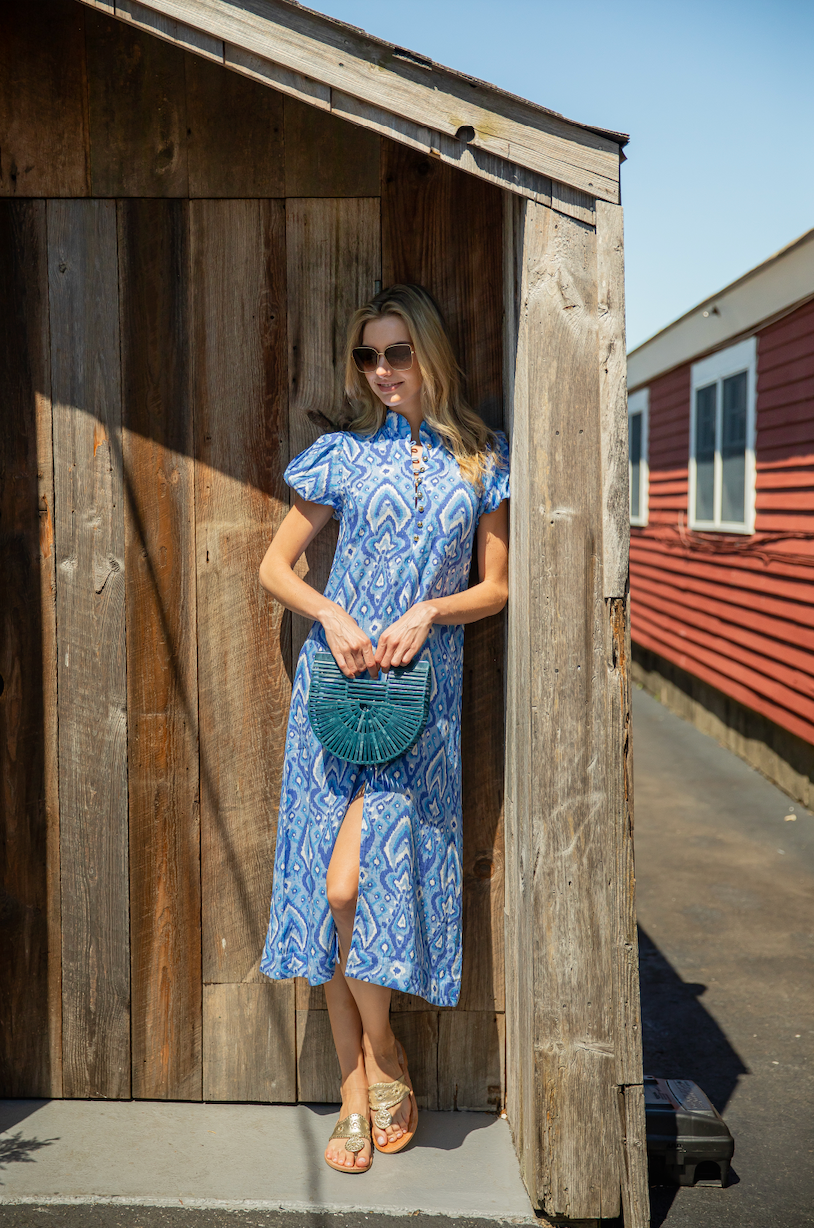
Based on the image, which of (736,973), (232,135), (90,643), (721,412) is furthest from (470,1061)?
(721,412)

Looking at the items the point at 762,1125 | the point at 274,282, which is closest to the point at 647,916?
the point at 762,1125

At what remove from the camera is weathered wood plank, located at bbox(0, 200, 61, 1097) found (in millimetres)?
2574

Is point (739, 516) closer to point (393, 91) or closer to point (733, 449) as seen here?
point (733, 449)

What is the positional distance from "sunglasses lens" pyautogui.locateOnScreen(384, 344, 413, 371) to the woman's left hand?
0.57 metres

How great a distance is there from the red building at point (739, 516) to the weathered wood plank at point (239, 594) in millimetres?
4454

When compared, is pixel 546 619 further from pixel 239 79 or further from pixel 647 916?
pixel 647 916

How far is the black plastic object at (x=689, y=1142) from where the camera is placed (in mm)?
2451

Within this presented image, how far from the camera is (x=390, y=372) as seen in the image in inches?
93.1

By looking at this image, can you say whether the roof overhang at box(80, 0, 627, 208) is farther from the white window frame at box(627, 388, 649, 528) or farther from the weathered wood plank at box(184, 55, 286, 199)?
the white window frame at box(627, 388, 649, 528)

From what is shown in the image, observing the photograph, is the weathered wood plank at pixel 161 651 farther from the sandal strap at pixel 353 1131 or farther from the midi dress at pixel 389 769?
the sandal strap at pixel 353 1131

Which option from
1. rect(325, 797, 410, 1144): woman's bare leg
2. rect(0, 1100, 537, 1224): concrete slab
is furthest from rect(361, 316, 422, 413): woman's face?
rect(0, 1100, 537, 1224): concrete slab

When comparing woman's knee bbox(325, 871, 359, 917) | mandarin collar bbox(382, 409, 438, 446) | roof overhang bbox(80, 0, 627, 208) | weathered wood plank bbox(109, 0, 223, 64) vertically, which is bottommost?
woman's knee bbox(325, 871, 359, 917)

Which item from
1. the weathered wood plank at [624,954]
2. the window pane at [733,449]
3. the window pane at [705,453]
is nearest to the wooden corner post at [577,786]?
the weathered wood plank at [624,954]

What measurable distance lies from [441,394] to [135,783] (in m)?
1.28
